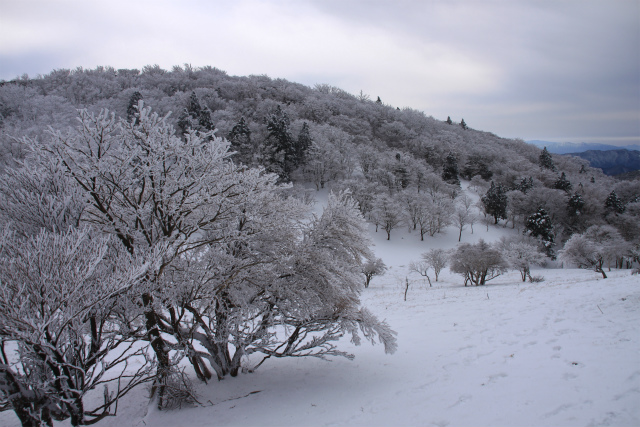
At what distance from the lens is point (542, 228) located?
1596 inches

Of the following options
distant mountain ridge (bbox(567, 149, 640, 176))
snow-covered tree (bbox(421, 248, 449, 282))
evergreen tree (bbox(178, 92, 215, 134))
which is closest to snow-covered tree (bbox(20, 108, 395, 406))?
snow-covered tree (bbox(421, 248, 449, 282))

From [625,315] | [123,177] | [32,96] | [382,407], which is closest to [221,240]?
[123,177]

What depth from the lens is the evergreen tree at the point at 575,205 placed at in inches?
1802

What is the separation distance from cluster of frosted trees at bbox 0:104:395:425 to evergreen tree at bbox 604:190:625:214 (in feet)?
199

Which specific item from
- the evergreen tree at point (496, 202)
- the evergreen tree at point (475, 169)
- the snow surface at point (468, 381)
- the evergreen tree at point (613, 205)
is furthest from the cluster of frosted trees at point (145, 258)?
the evergreen tree at point (475, 169)

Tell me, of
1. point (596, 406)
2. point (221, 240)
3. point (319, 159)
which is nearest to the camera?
point (596, 406)

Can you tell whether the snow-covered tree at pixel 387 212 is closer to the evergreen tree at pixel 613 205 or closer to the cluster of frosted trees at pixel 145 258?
the cluster of frosted trees at pixel 145 258

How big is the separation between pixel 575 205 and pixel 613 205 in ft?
24.9

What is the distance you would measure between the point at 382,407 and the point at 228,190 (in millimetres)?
5683

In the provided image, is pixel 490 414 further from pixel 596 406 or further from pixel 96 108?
→ pixel 96 108

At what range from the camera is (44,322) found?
3996mm

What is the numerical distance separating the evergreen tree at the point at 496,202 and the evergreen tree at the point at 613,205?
16.6 m

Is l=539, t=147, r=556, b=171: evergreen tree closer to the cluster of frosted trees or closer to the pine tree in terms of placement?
the pine tree

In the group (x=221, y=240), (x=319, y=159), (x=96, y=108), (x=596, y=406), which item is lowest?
(x=596, y=406)
